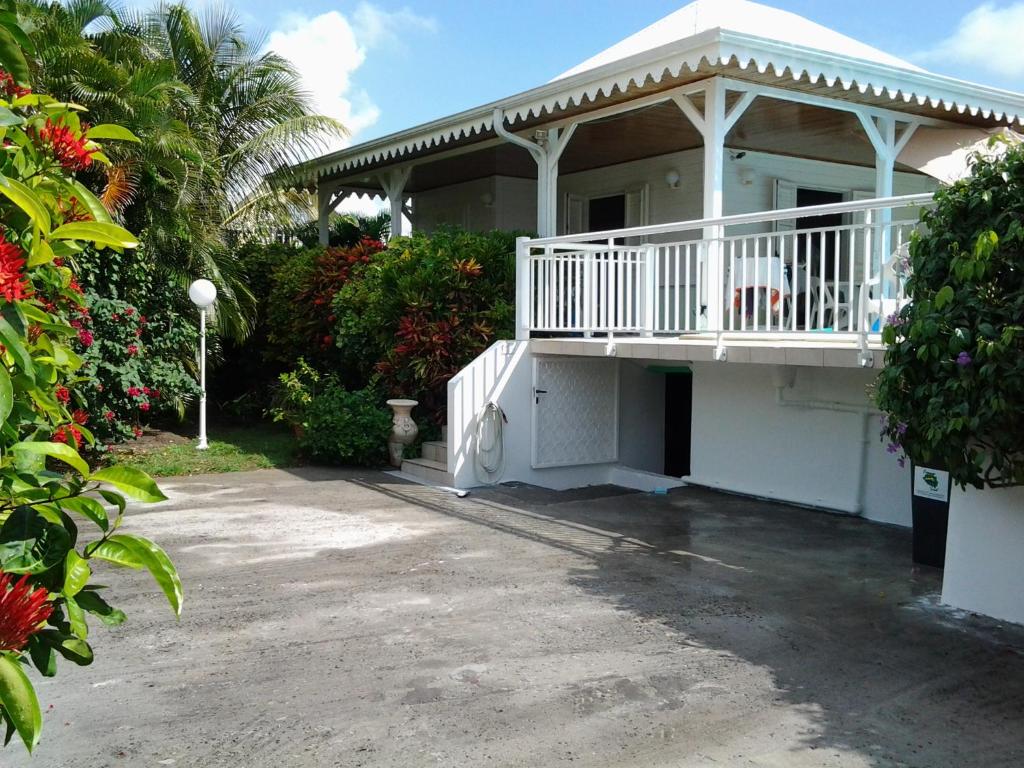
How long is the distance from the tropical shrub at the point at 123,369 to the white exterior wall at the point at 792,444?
19.6 feet

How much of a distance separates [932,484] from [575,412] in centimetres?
455

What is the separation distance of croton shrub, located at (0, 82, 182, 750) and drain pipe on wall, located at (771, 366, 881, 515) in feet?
23.4

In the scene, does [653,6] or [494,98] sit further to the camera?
[653,6]

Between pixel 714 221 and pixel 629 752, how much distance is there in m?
5.79

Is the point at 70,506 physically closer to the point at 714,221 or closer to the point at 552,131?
the point at 714,221

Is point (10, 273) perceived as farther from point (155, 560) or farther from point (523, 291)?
point (523, 291)

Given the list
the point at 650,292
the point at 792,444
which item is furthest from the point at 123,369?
the point at 792,444

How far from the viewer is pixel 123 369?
10.1 m

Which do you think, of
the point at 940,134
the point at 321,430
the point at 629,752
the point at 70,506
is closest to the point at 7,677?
the point at 70,506

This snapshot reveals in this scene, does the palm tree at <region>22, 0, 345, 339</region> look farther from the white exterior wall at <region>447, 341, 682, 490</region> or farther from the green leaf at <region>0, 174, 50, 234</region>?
the green leaf at <region>0, 174, 50, 234</region>

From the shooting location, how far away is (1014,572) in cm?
513

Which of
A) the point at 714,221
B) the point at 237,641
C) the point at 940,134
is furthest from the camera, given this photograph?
the point at 940,134

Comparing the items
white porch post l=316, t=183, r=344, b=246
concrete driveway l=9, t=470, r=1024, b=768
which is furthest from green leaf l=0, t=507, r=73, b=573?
white porch post l=316, t=183, r=344, b=246

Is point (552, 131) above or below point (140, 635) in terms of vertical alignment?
above
